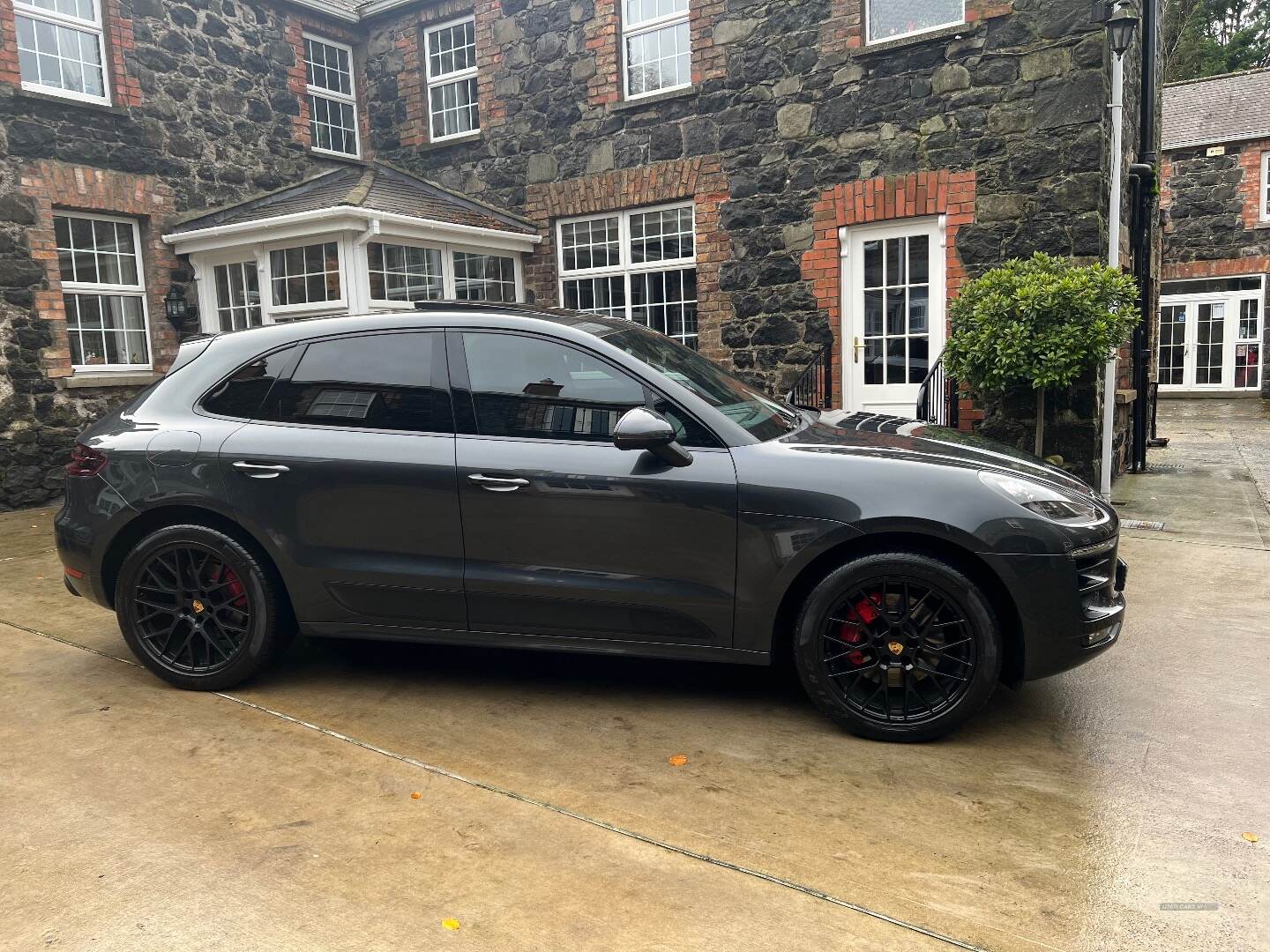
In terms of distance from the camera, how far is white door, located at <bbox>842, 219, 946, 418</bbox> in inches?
362

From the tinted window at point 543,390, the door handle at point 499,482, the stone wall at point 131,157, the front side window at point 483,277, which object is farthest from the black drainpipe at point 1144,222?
the stone wall at point 131,157

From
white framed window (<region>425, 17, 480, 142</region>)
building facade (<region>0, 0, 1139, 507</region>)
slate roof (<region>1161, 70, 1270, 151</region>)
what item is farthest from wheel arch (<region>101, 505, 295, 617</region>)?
slate roof (<region>1161, 70, 1270, 151</region>)

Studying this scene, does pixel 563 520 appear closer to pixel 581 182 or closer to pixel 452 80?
pixel 581 182

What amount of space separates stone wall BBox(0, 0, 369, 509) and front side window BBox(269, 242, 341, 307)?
142 cm

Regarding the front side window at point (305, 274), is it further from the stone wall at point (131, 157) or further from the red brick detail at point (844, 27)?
the red brick detail at point (844, 27)

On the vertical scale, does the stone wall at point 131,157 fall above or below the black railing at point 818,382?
above

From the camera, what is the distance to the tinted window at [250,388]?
4.22m

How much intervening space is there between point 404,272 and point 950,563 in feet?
27.2

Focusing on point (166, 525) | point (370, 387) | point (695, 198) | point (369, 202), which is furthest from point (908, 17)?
point (166, 525)

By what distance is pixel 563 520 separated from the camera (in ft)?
12.3

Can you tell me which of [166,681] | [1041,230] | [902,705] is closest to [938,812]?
[902,705]

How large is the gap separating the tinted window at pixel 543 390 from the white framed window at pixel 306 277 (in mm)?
6543

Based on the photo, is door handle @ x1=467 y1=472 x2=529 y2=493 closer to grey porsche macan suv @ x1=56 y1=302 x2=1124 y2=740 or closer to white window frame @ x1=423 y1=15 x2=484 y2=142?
grey porsche macan suv @ x1=56 y1=302 x2=1124 y2=740

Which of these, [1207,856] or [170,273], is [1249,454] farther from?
[170,273]
